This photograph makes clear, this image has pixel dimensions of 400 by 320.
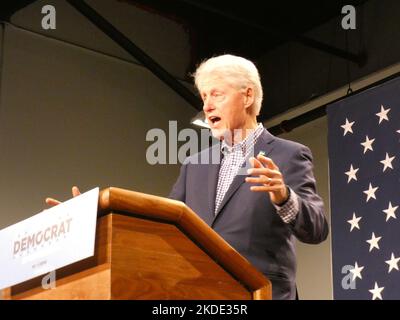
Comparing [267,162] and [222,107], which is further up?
[222,107]

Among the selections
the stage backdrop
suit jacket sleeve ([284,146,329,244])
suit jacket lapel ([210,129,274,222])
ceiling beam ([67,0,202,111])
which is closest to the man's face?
suit jacket lapel ([210,129,274,222])

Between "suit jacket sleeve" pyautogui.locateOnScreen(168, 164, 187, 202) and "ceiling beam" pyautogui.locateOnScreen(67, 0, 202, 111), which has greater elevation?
"ceiling beam" pyautogui.locateOnScreen(67, 0, 202, 111)

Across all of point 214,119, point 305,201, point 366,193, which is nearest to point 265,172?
point 305,201

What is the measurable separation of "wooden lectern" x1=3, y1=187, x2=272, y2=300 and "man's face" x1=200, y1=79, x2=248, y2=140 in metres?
0.75

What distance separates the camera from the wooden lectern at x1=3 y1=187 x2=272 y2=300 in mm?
1506

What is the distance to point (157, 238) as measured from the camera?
1591 mm

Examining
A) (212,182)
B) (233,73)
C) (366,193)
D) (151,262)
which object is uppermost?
(366,193)

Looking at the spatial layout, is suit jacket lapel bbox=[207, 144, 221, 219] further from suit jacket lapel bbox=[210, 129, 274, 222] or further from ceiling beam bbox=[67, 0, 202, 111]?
ceiling beam bbox=[67, 0, 202, 111]

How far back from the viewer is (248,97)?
2.41 m

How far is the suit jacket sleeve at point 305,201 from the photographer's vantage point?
75.8 inches

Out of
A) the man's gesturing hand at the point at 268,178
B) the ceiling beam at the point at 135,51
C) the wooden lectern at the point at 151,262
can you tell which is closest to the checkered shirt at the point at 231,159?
the man's gesturing hand at the point at 268,178

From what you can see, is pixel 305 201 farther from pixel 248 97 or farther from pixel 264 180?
pixel 248 97

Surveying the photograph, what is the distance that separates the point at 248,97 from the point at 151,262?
3.22ft

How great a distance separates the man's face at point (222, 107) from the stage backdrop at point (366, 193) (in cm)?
229
